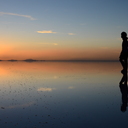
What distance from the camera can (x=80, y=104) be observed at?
302 inches

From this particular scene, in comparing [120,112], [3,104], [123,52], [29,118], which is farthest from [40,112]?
[123,52]

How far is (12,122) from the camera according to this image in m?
5.48

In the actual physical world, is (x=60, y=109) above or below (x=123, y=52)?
below

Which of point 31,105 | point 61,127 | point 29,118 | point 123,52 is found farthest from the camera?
Answer: point 123,52

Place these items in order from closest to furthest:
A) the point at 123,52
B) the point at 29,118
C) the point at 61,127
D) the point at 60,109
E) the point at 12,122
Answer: the point at 61,127 < the point at 12,122 < the point at 29,118 < the point at 60,109 < the point at 123,52

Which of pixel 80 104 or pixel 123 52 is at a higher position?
pixel 123 52

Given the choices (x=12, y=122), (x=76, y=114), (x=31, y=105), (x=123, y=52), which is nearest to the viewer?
(x=12, y=122)

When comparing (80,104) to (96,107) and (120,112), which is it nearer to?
(96,107)

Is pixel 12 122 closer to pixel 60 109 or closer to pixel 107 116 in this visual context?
pixel 60 109

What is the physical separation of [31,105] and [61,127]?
2.86m

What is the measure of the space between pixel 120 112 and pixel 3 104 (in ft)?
16.2

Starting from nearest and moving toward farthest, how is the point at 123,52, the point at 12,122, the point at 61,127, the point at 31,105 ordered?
the point at 61,127
the point at 12,122
the point at 31,105
the point at 123,52

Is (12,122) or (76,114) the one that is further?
(76,114)

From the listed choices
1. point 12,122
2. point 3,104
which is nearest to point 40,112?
point 12,122
